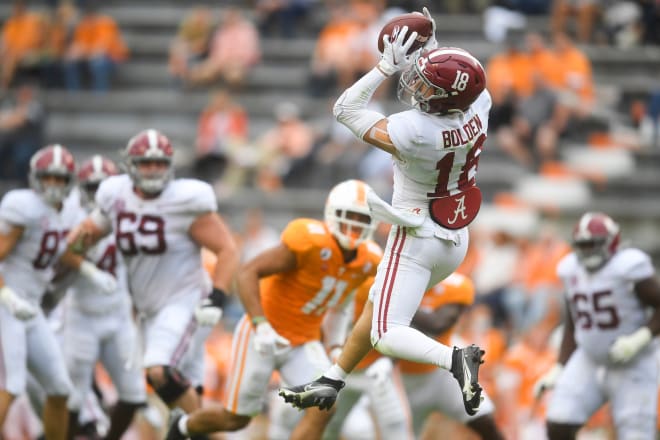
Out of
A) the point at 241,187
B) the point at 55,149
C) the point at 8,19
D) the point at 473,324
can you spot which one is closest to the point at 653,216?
the point at 473,324

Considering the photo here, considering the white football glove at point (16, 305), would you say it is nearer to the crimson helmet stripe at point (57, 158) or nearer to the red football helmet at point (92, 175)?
the crimson helmet stripe at point (57, 158)

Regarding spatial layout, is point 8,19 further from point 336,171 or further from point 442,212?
point 442,212

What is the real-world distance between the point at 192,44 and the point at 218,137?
6.03 feet

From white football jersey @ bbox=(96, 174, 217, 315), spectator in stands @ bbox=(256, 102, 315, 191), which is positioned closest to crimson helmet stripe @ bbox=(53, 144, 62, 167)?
white football jersey @ bbox=(96, 174, 217, 315)

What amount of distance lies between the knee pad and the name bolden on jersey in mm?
2663

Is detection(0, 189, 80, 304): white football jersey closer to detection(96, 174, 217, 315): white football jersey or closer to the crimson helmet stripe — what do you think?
the crimson helmet stripe

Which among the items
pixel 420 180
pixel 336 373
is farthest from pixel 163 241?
pixel 420 180

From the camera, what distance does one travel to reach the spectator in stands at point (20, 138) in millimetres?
15945

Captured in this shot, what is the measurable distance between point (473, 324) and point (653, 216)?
2991 millimetres

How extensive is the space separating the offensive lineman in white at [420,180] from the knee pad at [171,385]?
1708 mm

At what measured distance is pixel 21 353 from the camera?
9203 millimetres

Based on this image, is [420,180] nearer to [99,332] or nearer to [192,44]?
[99,332]

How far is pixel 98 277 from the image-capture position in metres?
9.58

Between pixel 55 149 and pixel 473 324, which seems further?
pixel 473 324
